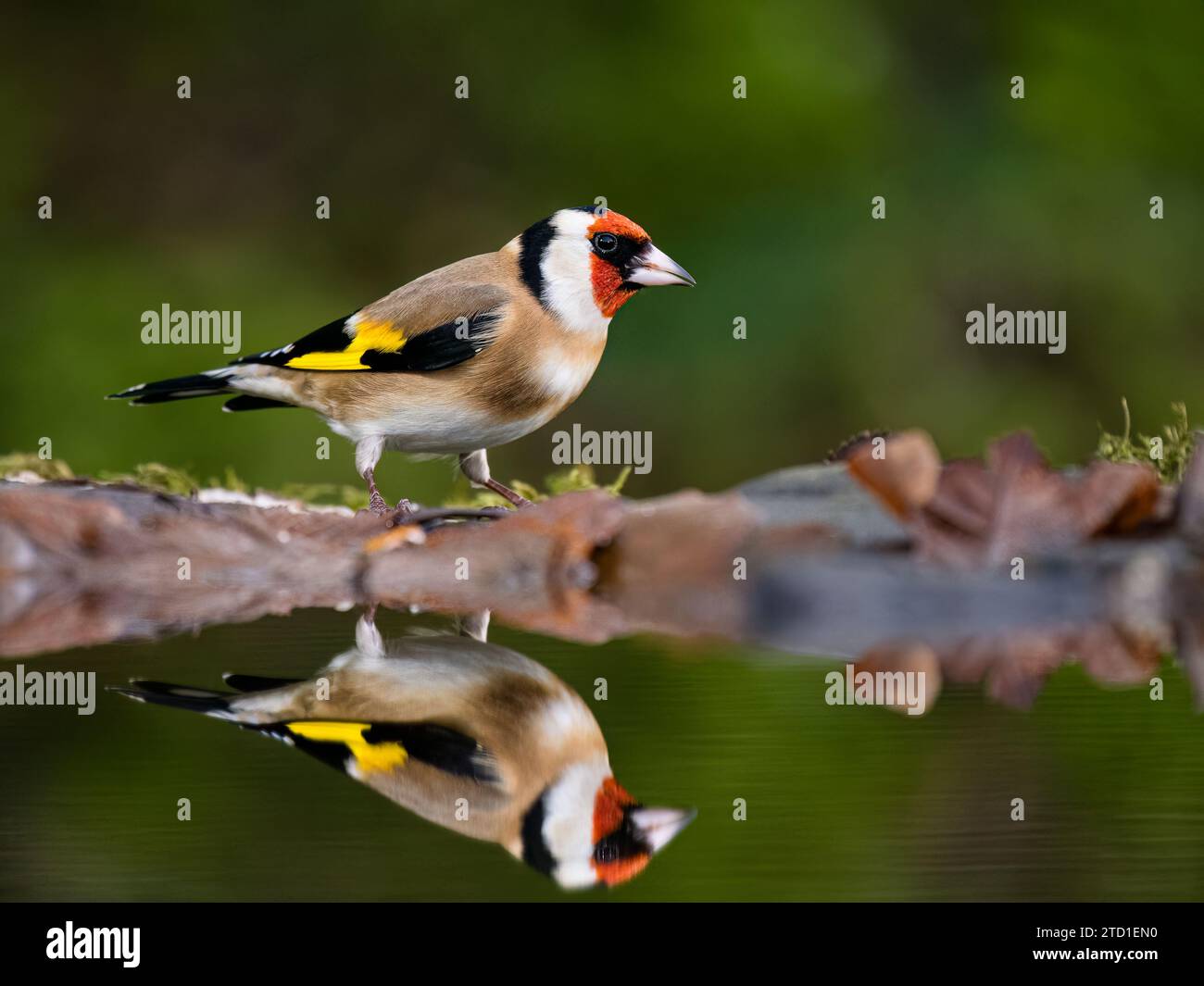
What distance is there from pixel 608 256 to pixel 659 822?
2.81 m

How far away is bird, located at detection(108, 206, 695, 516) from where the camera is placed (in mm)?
4043

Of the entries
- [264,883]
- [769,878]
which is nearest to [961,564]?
[769,878]

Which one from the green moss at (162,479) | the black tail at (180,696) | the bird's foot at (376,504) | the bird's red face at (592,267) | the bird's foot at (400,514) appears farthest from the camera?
the green moss at (162,479)

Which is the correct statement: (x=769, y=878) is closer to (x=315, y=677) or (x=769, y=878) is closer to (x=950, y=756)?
(x=950, y=756)

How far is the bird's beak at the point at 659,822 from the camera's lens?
152 centimetres

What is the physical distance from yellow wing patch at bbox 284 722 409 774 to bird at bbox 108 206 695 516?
2025 mm

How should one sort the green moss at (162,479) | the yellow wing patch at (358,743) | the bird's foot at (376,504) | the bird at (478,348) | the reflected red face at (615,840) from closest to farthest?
the reflected red face at (615,840)
the yellow wing patch at (358,743)
the bird's foot at (376,504)
the bird at (478,348)
the green moss at (162,479)

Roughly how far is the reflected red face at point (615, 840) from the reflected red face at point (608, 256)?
2647 mm

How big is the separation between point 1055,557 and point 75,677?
1639 millimetres

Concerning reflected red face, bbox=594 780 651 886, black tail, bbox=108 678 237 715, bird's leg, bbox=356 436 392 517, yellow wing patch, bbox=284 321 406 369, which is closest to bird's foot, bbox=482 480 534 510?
bird's leg, bbox=356 436 392 517

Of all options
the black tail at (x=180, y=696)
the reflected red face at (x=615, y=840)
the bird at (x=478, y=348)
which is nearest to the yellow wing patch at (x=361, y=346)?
the bird at (x=478, y=348)

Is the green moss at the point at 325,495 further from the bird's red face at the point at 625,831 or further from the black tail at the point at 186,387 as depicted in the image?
the bird's red face at the point at 625,831

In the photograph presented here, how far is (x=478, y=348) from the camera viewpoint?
4.04 meters

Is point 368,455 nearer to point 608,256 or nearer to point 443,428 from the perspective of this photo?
point 443,428
